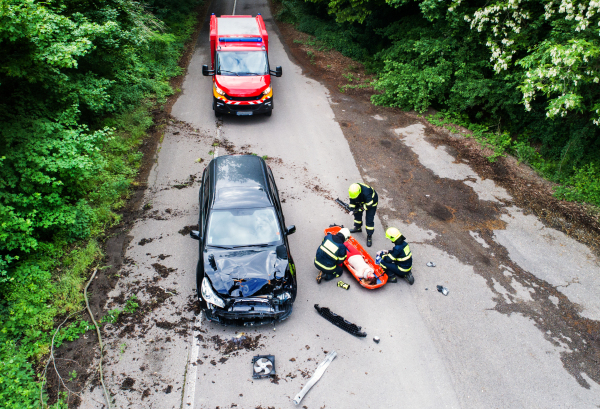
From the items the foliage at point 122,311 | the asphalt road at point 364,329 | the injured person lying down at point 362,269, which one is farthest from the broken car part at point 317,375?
the foliage at point 122,311

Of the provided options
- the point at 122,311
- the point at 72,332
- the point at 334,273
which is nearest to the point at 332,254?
the point at 334,273

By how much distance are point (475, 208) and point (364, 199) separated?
132 inches

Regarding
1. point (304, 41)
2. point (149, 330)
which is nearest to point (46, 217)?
point (149, 330)

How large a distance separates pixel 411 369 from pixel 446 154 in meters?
7.28

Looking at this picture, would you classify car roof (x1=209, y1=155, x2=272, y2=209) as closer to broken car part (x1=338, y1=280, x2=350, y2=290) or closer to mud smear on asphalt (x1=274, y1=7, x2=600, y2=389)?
broken car part (x1=338, y1=280, x2=350, y2=290)

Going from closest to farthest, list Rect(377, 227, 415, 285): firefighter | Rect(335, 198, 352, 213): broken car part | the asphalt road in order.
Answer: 1. the asphalt road
2. Rect(377, 227, 415, 285): firefighter
3. Rect(335, 198, 352, 213): broken car part

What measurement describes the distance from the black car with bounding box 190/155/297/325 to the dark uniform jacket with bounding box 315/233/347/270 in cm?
60

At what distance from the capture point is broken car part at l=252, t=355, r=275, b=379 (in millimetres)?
5309

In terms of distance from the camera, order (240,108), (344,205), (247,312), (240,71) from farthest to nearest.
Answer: (240,71) < (240,108) < (344,205) < (247,312)

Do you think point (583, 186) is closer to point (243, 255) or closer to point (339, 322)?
point (339, 322)

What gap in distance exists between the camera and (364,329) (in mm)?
6059

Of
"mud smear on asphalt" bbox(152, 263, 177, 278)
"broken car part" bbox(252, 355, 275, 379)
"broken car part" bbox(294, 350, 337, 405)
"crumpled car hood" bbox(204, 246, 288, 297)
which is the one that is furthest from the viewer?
"mud smear on asphalt" bbox(152, 263, 177, 278)

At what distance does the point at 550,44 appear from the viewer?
827 cm

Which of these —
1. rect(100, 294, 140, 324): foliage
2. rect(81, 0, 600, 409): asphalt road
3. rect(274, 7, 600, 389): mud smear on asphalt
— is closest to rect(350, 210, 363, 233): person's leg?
rect(81, 0, 600, 409): asphalt road
